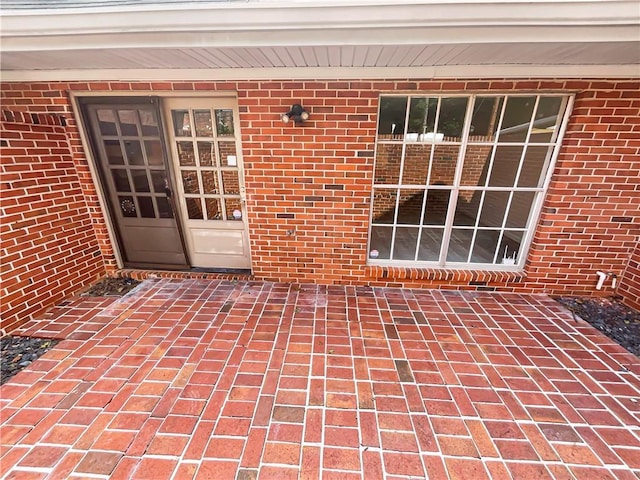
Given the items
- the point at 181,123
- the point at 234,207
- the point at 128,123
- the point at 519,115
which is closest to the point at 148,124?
the point at 128,123

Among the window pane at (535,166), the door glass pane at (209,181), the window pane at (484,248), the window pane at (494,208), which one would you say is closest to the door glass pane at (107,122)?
the door glass pane at (209,181)

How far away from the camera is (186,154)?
287 cm

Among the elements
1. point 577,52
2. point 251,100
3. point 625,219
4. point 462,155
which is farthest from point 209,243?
point 625,219

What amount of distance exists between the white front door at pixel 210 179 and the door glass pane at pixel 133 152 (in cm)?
35

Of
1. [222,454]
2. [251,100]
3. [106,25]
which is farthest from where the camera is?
[251,100]

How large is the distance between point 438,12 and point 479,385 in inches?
93.8

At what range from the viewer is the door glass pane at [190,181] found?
2932 mm

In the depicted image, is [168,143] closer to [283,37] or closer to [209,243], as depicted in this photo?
[209,243]

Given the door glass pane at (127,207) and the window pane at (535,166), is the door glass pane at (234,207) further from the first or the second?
the window pane at (535,166)

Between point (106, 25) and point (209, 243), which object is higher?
→ point (106, 25)

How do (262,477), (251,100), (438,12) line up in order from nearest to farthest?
(262,477) < (438,12) < (251,100)

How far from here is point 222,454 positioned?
1360 millimetres

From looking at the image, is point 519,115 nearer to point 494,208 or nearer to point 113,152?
point 494,208

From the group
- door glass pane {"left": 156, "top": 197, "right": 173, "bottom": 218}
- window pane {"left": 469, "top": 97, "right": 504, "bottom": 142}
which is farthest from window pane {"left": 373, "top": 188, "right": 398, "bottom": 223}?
door glass pane {"left": 156, "top": 197, "right": 173, "bottom": 218}
